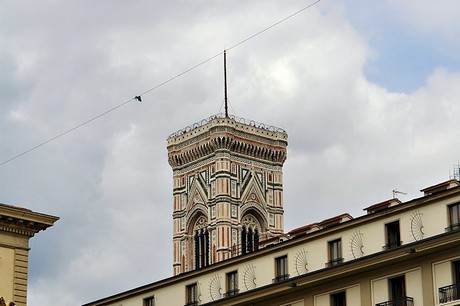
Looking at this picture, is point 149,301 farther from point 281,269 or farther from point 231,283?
point 281,269

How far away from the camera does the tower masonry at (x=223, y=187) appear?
563 feet

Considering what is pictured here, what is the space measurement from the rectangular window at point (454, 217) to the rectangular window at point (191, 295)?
15.1 meters

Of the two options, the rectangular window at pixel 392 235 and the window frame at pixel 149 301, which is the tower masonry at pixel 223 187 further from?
the rectangular window at pixel 392 235

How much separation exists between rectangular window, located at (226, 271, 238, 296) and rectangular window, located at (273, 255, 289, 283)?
2.56 metres

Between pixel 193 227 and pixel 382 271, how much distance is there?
120 metres

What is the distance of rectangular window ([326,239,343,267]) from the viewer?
5884cm

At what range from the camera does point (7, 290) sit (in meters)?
61.5

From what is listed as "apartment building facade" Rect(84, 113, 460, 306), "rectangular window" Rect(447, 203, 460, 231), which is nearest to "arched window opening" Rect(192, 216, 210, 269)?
"apartment building facade" Rect(84, 113, 460, 306)

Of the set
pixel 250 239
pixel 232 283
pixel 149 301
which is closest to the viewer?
pixel 232 283

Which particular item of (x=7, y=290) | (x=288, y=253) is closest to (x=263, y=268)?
(x=288, y=253)

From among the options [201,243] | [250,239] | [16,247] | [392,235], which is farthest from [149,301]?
[201,243]

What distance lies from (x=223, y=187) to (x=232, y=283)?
108423mm

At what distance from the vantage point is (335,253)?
5912 centimetres

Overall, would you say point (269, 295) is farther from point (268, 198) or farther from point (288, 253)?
point (268, 198)
